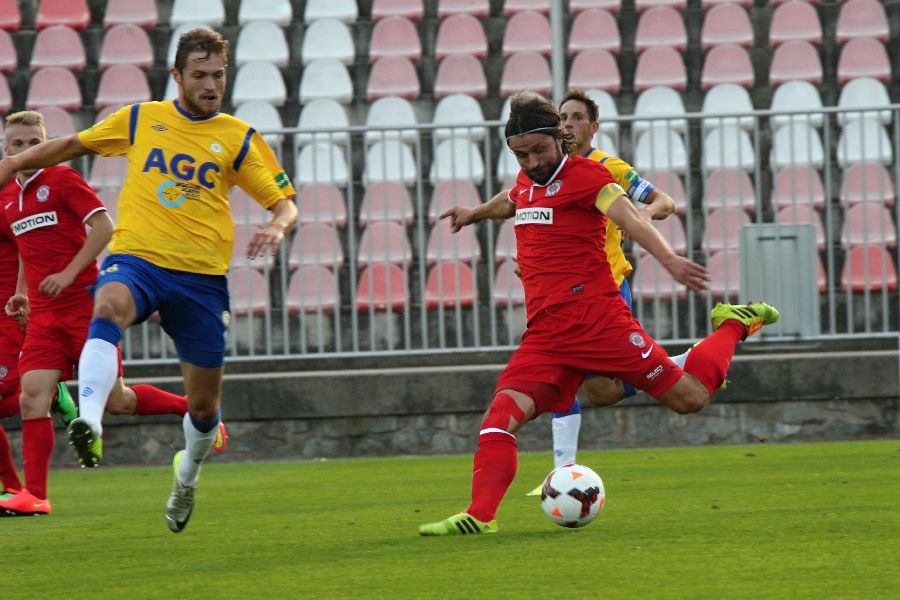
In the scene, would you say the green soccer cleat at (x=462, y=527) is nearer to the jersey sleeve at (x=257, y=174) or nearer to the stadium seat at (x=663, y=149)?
the jersey sleeve at (x=257, y=174)

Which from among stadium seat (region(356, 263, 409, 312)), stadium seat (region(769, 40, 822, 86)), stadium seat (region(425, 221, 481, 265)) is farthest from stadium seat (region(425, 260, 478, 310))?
stadium seat (region(769, 40, 822, 86))

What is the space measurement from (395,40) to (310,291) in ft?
12.4

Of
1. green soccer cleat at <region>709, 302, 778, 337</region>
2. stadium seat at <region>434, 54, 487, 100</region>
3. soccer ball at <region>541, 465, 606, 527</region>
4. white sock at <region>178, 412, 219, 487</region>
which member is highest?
stadium seat at <region>434, 54, 487, 100</region>

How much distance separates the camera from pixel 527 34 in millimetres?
14102

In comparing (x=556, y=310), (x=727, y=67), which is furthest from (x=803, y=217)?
(x=556, y=310)

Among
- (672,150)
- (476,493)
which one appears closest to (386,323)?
(672,150)

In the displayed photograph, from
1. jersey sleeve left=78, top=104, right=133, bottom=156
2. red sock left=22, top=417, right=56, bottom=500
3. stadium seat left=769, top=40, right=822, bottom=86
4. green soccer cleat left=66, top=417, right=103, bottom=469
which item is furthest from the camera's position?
stadium seat left=769, top=40, right=822, bottom=86

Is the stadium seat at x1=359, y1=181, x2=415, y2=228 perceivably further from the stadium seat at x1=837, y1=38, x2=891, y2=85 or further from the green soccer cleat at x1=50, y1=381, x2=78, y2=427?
the stadium seat at x1=837, y1=38, x2=891, y2=85

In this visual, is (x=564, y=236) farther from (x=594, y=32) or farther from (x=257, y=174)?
(x=594, y=32)

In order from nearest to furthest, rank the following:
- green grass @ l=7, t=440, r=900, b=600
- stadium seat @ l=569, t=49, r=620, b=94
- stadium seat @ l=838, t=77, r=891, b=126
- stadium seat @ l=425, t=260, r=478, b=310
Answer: green grass @ l=7, t=440, r=900, b=600
stadium seat @ l=425, t=260, r=478, b=310
stadium seat @ l=838, t=77, r=891, b=126
stadium seat @ l=569, t=49, r=620, b=94

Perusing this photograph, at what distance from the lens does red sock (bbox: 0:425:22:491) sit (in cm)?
762

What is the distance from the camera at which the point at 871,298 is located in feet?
35.9

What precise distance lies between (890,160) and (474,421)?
3.62 metres

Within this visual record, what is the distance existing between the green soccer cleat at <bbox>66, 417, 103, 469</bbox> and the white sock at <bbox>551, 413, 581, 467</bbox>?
124 inches
